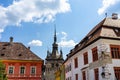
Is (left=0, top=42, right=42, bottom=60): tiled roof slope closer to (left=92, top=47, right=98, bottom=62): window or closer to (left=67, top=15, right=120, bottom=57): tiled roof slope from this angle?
(left=67, top=15, right=120, bottom=57): tiled roof slope

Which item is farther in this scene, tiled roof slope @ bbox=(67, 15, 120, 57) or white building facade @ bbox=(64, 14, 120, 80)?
tiled roof slope @ bbox=(67, 15, 120, 57)

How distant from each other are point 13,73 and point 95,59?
69.7ft

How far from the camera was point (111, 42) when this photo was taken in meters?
25.7

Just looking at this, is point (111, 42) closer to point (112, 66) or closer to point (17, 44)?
point (112, 66)

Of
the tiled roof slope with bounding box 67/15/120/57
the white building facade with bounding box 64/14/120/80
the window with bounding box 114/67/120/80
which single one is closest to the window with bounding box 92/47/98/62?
the white building facade with bounding box 64/14/120/80

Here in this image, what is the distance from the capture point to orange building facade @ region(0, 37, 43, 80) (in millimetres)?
42366

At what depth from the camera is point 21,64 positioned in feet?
142

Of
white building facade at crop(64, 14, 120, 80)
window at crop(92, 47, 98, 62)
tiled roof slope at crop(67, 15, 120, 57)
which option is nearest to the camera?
white building facade at crop(64, 14, 120, 80)

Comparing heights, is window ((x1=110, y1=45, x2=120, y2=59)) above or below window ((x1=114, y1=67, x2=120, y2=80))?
above

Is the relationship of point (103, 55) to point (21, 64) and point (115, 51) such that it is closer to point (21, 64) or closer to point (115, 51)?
point (115, 51)

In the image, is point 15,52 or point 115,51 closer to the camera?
point 115,51

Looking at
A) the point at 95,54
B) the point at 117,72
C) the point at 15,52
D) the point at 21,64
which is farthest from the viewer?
the point at 15,52

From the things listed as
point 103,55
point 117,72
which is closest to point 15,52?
point 103,55

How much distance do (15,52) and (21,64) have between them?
321cm
